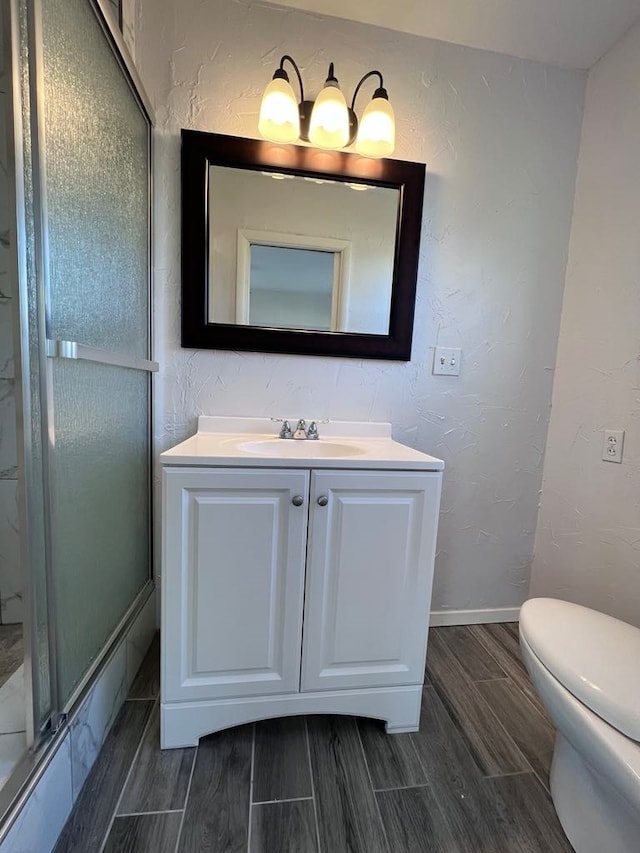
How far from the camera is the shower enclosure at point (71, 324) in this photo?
0.74m

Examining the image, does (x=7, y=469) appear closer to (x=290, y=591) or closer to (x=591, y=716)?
(x=290, y=591)

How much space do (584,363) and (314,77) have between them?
147 cm

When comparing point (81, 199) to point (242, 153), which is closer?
point (81, 199)

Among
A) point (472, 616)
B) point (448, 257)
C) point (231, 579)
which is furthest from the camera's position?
point (472, 616)

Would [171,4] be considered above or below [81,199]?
above

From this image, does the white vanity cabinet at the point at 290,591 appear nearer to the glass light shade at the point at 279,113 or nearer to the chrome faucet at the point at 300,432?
the chrome faucet at the point at 300,432

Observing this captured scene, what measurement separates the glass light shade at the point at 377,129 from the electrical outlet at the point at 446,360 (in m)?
0.74

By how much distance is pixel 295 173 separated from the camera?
55.5 inches

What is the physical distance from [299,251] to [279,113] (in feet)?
1.36

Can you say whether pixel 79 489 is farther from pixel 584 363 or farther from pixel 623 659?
pixel 584 363

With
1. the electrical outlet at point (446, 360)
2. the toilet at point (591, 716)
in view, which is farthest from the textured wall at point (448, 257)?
the toilet at point (591, 716)

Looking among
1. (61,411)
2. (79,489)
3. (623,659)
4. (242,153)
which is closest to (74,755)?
(79,489)

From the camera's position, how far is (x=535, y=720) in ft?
4.10

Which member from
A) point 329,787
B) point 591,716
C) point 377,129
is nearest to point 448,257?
point 377,129
